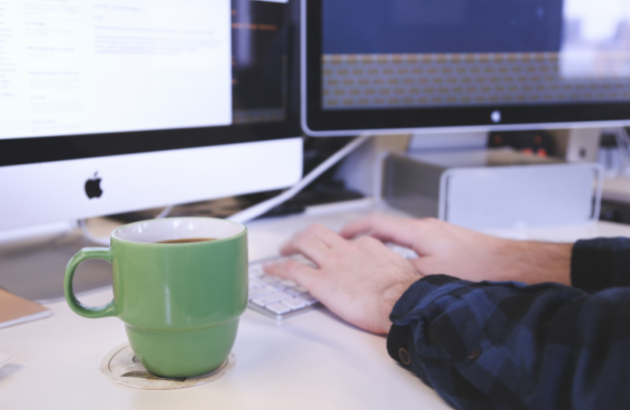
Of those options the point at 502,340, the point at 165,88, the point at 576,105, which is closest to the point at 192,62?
the point at 165,88

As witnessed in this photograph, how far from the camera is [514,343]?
13.2 inches

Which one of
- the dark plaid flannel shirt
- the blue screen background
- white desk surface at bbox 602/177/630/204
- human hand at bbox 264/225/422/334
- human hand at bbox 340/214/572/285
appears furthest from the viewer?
white desk surface at bbox 602/177/630/204

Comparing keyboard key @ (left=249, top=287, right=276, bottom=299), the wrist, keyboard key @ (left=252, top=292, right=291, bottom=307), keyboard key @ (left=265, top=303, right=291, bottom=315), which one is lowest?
keyboard key @ (left=265, top=303, right=291, bottom=315)

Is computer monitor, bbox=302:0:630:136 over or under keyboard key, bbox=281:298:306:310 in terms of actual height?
over

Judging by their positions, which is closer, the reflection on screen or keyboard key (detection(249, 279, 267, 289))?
keyboard key (detection(249, 279, 267, 289))

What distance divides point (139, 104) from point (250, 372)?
338mm

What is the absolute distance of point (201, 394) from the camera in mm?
361

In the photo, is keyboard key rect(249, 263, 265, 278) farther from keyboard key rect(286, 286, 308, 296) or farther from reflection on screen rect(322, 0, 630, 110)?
reflection on screen rect(322, 0, 630, 110)

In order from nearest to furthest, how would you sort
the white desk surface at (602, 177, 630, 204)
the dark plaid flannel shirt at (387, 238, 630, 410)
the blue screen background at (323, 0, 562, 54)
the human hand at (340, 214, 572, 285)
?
the dark plaid flannel shirt at (387, 238, 630, 410) < the human hand at (340, 214, 572, 285) < the blue screen background at (323, 0, 562, 54) < the white desk surface at (602, 177, 630, 204)

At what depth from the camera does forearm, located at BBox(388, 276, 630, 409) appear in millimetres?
296

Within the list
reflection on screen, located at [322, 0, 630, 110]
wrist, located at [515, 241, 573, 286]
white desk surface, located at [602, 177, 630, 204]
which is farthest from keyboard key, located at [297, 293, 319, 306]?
white desk surface, located at [602, 177, 630, 204]

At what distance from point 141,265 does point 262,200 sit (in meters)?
0.55

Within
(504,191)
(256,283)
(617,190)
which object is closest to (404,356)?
(256,283)

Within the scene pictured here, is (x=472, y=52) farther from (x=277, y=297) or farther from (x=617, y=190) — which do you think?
(x=277, y=297)
